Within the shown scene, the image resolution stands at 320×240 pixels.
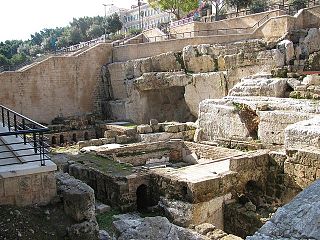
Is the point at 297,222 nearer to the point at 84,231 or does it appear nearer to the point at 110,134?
the point at 84,231

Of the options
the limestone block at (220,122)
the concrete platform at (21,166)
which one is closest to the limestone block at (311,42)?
the limestone block at (220,122)

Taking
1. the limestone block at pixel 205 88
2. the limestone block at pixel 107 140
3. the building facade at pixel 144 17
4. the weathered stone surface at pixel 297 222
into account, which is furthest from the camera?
the building facade at pixel 144 17

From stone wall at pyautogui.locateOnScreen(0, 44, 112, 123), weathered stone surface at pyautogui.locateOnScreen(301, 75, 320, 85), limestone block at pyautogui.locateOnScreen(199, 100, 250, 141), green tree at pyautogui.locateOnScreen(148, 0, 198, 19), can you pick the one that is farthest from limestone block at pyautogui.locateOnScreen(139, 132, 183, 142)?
green tree at pyautogui.locateOnScreen(148, 0, 198, 19)

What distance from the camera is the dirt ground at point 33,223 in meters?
5.26

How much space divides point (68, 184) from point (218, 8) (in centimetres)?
4055

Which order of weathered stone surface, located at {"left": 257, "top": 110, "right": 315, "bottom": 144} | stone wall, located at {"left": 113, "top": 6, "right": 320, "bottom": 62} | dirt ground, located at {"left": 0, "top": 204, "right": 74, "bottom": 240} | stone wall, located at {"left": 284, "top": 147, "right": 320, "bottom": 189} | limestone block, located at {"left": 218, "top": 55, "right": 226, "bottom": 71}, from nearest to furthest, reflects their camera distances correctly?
dirt ground, located at {"left": 0, "top": 204, "right": 74, "bottom": 240} → stone wall, located at {"left": 284, "top": 147, "right": 320, "bottom": 189} → weathered stone surface, located at {"left": 257, "top": 110, "right": 315, "bottom": 144} → limestone block, located at {"left": 218, "top": 55, "right": 226, "bottom": 71} → stone wall, located at {"left": 113, "top": 6, "right": 320, "bottom": 62}

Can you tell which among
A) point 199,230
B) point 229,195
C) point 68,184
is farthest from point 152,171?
point 68,184

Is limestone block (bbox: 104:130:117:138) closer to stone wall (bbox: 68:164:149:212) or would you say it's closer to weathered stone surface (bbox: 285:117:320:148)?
stone wall (bbox: 68:164:149:212)

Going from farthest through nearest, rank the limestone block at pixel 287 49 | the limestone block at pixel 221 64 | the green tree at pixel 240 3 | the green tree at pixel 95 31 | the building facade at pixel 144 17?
the building facade at pixel 144 17
the green tree at pixel 95 31
the green tree at pixel 240 3
the limestone block at pixel 221 64
the limestone block at pixel 287 49

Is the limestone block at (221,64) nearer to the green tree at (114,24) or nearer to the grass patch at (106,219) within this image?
the grass patch at (106,219)

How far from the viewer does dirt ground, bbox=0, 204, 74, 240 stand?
526cm

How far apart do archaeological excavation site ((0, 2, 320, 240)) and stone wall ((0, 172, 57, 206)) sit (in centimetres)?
1

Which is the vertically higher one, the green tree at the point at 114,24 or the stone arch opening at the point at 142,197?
the green tree at the point at 114,24

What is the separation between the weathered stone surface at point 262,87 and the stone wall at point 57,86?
12.0 metres
